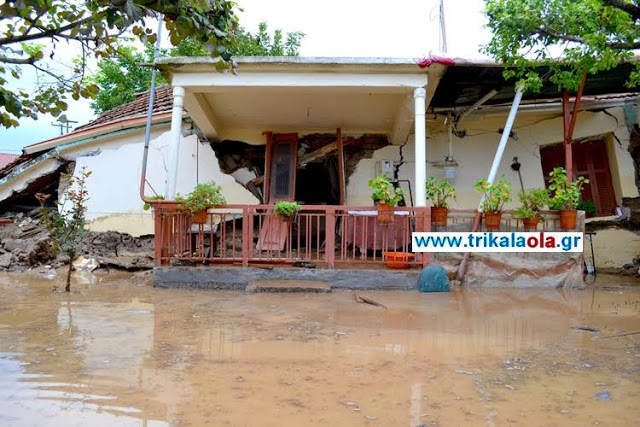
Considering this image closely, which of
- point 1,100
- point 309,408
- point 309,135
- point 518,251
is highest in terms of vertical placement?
point 309,135

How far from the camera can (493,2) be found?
4746mm

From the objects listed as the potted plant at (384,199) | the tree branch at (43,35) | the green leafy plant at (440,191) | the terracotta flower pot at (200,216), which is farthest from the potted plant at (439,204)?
the tree branch at (43,35)

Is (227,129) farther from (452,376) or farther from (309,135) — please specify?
(452,376)

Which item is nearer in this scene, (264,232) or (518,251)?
(518,251)

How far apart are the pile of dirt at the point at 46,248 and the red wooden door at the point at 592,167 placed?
7.81m

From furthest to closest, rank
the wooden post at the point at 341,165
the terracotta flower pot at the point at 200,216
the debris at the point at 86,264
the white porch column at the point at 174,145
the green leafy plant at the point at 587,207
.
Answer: the wooden post at the point at 341,165 → the green leafy plant at the point at 587,207 → the debris at the point at 86,264 → the white porch column at the point at 174,145 → the terracotta flower pot at the point at 200,216

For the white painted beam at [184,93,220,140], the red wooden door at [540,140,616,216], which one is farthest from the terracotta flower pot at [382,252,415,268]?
the red wooden door at [540,140,616,216]

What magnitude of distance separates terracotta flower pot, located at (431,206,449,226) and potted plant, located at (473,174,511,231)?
57 cm

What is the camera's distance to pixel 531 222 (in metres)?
6.94

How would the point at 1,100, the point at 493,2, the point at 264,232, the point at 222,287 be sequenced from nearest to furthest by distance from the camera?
the point at 1,100 < the point at 493,2 < the point at 222,287 < the point at 264,232

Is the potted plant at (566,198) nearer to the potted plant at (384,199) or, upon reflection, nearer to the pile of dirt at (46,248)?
the potted plant at (384,199)

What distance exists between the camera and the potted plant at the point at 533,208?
22.4ft

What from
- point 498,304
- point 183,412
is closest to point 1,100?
point 183,412

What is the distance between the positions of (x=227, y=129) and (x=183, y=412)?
7.84m
